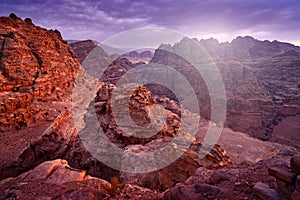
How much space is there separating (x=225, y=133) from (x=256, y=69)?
41434mm

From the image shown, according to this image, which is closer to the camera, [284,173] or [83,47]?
[284,173]

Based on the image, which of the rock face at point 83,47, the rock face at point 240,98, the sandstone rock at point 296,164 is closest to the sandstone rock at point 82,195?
the sandstone rock at point 296,164

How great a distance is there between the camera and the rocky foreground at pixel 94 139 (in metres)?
5.38

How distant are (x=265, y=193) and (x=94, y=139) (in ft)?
38.7

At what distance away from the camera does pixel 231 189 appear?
4.83m

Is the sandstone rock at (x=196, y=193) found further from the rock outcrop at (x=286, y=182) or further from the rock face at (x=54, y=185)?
the rock face at (x=54, y=185)

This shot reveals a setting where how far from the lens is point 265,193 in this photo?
405cm

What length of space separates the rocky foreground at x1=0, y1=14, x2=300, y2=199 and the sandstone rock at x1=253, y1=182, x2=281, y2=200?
2 cm

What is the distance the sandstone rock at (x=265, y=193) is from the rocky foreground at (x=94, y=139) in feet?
0.06

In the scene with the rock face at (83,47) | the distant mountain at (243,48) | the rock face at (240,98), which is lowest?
the rock face at (240,98)

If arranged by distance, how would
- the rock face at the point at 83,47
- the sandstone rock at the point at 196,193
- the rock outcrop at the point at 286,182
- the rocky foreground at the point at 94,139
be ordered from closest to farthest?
the rock outcrop at the point at 286,182 → the sandstone rock at the point at 196,193 → the rocky foreground at the point at 94,139 → the rock face at the point at 83,47

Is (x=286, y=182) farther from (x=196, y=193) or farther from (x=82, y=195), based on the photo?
(x=82, y=195)

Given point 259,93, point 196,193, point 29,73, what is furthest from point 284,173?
point 259,93

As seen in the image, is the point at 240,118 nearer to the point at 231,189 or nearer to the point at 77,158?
the point at 77,158
